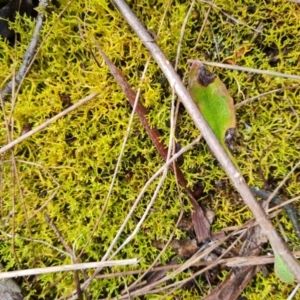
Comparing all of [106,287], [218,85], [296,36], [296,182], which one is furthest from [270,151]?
[106,287]

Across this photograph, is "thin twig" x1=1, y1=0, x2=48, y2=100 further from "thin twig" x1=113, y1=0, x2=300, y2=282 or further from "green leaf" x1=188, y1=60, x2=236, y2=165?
"green leaf" x1=188, y1=60, x2=236, y2=165

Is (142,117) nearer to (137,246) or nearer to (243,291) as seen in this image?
(137,246)

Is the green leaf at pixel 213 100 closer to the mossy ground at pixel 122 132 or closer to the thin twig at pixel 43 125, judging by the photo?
the mossy ground at pixel 122 132

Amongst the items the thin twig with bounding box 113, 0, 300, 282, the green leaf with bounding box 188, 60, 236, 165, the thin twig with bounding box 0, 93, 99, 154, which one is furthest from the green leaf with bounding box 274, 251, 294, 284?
the thin twig with bounding box 0, 93, 99, 154

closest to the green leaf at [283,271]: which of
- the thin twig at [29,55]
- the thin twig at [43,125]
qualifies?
the thin twig at [43,125]

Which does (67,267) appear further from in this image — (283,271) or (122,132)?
(283,271)
